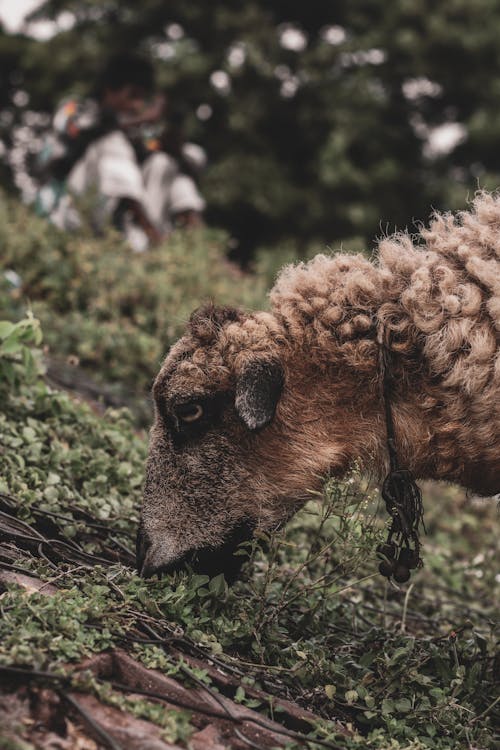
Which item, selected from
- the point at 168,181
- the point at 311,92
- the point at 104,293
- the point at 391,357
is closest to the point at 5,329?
the point at 391,357

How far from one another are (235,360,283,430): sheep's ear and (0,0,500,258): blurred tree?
12044mm

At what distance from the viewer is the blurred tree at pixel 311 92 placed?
16422 mm

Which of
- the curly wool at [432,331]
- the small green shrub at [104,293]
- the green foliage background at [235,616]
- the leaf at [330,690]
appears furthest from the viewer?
the small green shrub at [104,293]

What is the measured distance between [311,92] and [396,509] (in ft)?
47.7

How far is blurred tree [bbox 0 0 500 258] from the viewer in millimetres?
16422

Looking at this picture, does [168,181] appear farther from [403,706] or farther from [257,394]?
[403,706]

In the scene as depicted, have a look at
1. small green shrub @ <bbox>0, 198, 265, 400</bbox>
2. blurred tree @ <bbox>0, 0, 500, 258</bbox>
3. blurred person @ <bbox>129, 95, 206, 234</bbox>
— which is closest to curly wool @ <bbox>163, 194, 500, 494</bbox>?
small green shrub @ <bbox>0, 198, 265, 400</bbox>

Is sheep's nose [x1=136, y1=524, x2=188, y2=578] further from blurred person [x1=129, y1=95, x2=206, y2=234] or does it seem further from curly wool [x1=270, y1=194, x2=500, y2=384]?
blurred person [x1=129, y1=95, x2=206, y2=234]

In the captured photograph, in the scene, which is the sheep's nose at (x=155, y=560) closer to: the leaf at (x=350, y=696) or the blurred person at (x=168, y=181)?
the leaf at (x=350, y=696)

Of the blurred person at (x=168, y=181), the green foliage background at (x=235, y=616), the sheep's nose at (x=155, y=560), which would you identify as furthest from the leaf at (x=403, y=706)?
the blurred person at (x=168, y=181)

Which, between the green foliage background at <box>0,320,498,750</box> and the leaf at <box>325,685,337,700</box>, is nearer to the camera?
the green foliage background at <box>0,320,498,750</box>

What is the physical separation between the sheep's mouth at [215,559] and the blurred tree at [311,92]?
1211cm

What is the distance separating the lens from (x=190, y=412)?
407 cm

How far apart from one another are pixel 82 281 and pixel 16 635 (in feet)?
18.8
